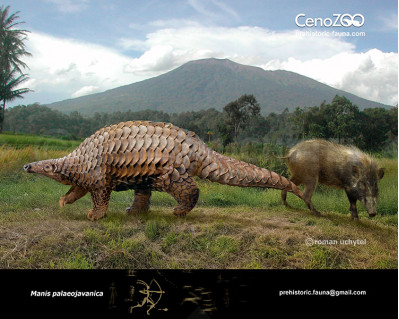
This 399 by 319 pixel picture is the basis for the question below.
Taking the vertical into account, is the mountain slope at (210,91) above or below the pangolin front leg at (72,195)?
above

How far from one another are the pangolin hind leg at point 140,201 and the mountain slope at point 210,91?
38.9 inches

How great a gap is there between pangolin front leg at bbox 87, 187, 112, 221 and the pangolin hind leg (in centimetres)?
31

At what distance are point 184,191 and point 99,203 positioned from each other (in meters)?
0.87

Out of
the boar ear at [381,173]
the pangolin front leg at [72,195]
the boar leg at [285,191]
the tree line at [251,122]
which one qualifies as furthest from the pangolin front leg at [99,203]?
the boar ear at [381,173]

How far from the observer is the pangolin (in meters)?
3.19

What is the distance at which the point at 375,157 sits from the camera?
325 cm

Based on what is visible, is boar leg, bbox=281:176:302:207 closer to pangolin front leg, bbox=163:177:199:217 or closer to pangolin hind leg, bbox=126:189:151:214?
pangolin front leg, bbox=163:177:199:217

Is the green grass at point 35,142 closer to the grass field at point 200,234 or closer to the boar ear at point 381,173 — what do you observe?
the grass field at point 200,234

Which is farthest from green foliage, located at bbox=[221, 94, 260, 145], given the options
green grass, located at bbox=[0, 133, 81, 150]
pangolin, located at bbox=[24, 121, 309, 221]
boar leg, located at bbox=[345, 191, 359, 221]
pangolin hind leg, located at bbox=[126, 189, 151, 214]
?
green grass, located at bbox=[0, 133, 81, 150]

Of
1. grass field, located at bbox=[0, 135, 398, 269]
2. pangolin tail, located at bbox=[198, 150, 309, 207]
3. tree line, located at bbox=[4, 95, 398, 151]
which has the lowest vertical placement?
grass field, located at bbox=[0, 135, 398, 269]

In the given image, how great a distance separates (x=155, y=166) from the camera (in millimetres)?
3178

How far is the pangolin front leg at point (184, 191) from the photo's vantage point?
3.16m
